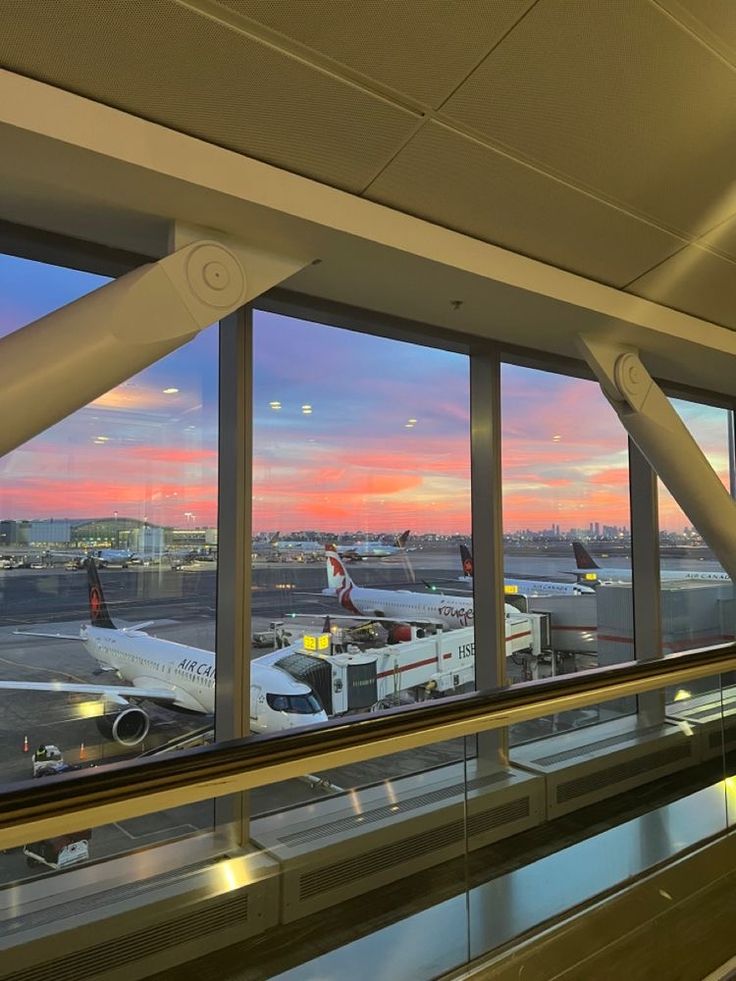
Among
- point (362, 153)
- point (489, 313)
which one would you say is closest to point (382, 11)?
point (362, 153)

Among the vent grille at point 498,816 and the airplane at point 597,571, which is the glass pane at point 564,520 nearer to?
the airplane at point 597,571

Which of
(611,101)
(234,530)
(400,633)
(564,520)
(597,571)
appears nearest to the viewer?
(611,101)

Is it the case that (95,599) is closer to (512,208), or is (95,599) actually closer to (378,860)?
(378,860)

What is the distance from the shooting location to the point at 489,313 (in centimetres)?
328

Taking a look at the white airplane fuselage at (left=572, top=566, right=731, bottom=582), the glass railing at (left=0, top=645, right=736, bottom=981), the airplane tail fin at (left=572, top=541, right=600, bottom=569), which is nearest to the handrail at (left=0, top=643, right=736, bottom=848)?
the glass railing at (left=0, top=645, right=736, bottom=981)

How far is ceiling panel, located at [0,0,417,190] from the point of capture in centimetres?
168

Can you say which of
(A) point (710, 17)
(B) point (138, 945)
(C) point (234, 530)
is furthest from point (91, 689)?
(A) point (710, 17)

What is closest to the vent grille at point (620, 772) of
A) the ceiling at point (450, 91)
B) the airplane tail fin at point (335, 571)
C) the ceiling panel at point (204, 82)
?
the airplane tail fin at point (335, 571)

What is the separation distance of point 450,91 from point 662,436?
85.6 inches

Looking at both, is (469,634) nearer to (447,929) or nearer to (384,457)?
(384,457)

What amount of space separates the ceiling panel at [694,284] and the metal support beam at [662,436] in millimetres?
356

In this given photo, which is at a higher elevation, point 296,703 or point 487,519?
point 487,519

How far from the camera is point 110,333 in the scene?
2.03 meters

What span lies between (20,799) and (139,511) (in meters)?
1.52
